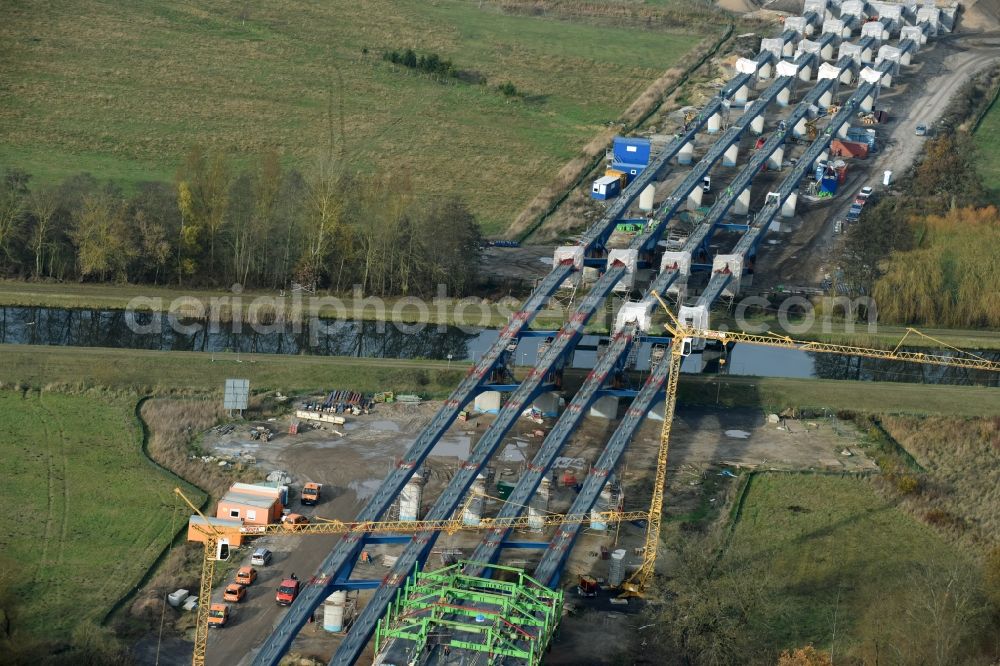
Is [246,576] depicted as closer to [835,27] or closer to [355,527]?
[355,527]

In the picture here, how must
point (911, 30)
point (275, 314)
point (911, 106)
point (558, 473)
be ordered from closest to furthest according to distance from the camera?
point (558, 473), point (275, 314), point (911, 106), point (911, 30)

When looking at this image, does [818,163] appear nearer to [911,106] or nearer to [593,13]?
[911,106]

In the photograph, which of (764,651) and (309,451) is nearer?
(764,651)

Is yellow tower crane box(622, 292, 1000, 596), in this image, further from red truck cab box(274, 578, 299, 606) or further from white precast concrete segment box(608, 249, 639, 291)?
red truck cab box(274, 578, 299, 606)

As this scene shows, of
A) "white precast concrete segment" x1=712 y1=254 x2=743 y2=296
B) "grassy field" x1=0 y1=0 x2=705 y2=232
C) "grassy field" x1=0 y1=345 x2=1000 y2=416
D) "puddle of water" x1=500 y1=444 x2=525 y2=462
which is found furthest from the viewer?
"grassy field" x1=0 y1=0 x2=705 y2=232

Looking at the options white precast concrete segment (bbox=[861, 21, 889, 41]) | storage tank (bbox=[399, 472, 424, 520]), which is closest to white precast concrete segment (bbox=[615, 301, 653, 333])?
storage tank (bbox=[399, 472, 424, 520])

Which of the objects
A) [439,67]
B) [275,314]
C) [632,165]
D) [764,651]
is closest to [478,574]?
[764,651]
